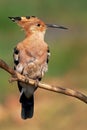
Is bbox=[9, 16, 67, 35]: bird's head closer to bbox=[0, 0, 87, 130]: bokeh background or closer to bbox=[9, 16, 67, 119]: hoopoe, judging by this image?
bbox=[9, 16, 67, 119]: hoopoe

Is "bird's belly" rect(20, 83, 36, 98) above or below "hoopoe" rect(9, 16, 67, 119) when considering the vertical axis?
below

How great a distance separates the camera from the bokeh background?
9672 millimetres

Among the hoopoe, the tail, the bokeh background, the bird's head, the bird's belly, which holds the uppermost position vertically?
the bird's head

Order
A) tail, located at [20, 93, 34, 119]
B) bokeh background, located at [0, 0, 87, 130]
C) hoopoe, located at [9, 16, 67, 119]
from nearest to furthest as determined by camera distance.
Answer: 1. hoopoe, located at [9, 16, 67, 119]
2. tail, located at [20, 93, 34, 119]
3. bokeh background, located at [0, 0, 87, 130]

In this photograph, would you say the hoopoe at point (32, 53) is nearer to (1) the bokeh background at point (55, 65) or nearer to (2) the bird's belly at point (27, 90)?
(2) the bird's belly at point (27, 90)

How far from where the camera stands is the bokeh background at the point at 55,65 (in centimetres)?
967

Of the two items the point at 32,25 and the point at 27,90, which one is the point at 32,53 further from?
the point at 27,90

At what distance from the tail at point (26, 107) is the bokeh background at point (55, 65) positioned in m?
1.95

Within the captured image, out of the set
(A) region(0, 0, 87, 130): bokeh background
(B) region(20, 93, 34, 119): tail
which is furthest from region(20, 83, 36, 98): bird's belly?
(A) region(0, 0, 87, 130): bokeh background

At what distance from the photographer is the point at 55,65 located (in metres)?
12.2

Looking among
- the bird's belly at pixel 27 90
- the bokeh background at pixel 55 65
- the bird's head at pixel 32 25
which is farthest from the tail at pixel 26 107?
the bokeh background at pixel 55 65

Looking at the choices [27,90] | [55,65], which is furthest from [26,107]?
[55,65]

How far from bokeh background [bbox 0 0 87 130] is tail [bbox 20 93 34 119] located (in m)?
1.95

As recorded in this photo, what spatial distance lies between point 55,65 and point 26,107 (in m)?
5.11
